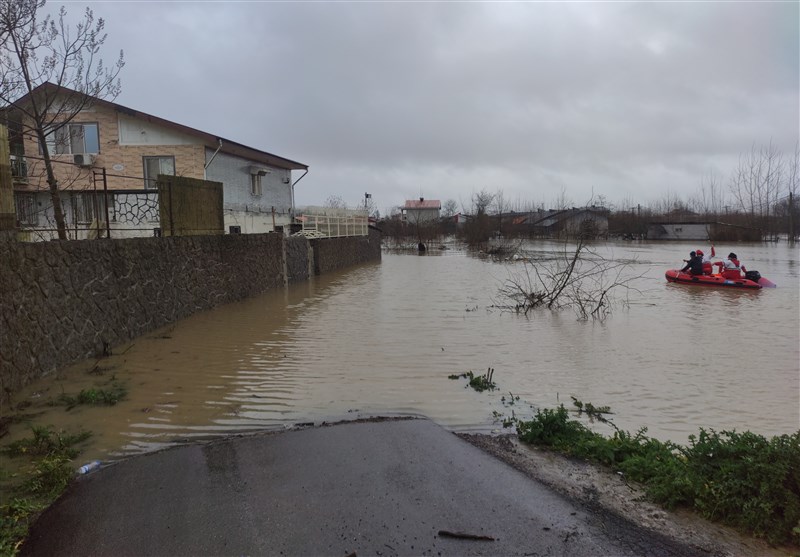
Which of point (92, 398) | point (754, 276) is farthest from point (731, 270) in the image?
point (92, 398)

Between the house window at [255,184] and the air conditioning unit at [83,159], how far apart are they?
26.2 feet

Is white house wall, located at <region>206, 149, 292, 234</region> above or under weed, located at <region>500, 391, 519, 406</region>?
above

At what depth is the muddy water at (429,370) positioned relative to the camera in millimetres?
6355

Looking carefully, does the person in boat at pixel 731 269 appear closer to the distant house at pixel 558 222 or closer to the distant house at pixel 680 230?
the distant house at pixel 558 222

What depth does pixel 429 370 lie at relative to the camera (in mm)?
8562

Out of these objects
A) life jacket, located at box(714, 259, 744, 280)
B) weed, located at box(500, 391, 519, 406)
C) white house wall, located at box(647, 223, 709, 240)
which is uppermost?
white house wall, located at box(647, 223, 709, 240)

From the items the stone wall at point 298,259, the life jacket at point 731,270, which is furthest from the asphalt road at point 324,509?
the life jacket at point 731,270

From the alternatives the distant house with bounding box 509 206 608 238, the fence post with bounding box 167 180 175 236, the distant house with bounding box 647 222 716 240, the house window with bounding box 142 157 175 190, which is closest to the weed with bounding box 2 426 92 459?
the fence post with bounding box 167 180 175 236

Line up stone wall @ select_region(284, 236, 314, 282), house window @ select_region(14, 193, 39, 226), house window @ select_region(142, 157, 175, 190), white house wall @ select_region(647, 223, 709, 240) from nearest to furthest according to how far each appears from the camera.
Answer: house window @ select_region(14, 193, 39, 226), stone wall @ select_region(284, 236, 314, 282), house window @ select_region(142, 157, 175, 190), white house wall @ select_region(647, 223, 709, 240)

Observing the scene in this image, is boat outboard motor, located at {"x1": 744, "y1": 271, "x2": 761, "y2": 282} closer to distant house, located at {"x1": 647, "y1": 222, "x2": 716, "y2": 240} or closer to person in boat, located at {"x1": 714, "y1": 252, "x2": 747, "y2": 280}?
person in boat, located at {"x1": 714, "y1": 252, "x2": 747, "y2": 280}

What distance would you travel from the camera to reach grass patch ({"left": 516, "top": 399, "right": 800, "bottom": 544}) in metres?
3.49

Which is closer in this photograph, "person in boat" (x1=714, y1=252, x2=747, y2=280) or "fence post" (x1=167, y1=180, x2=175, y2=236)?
"fence post" (x1=167, y1=180, x2=175, y2=236)

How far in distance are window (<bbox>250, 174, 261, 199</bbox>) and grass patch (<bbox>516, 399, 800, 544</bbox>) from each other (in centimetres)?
2745

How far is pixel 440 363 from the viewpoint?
905 centimetres
